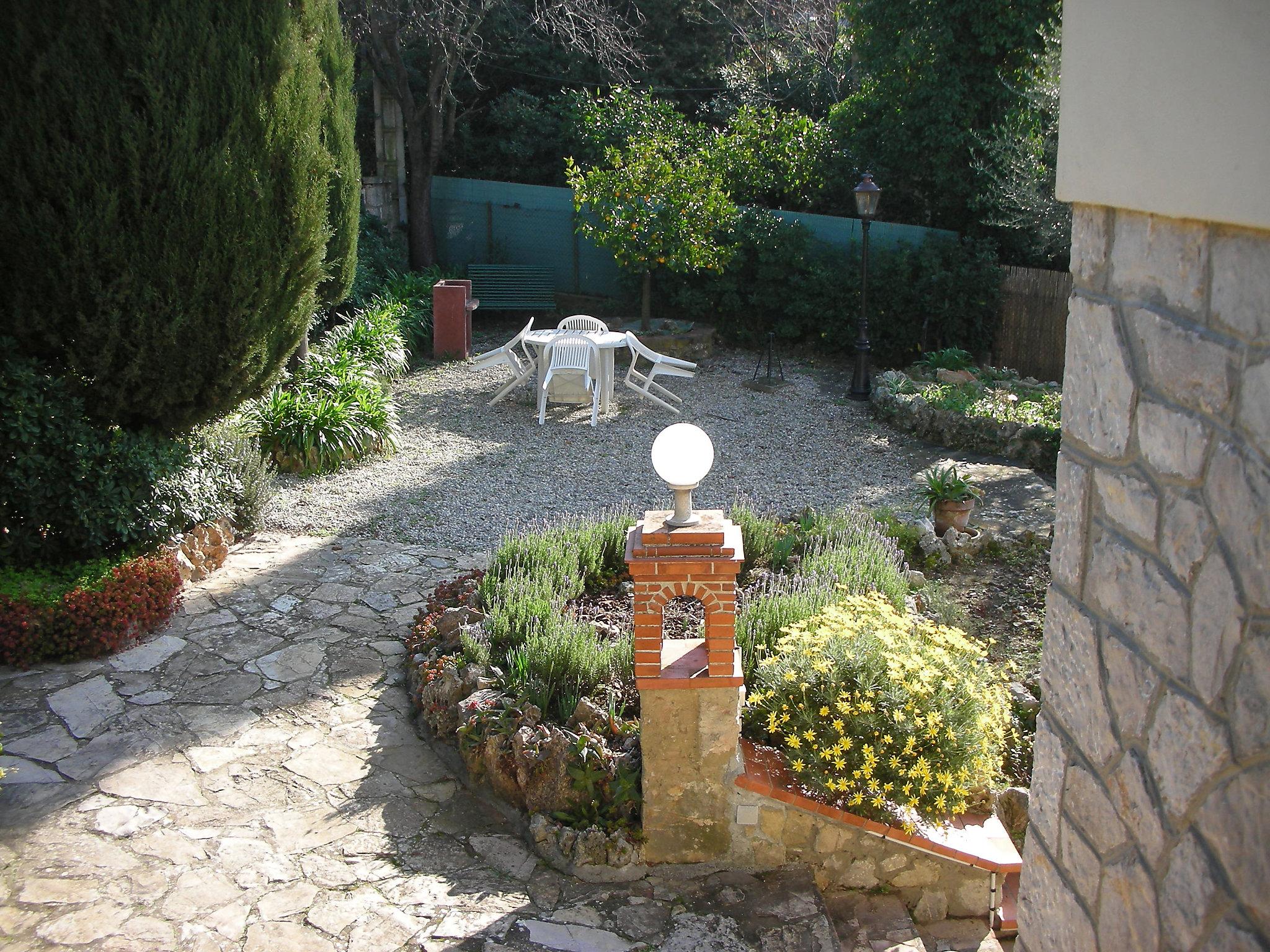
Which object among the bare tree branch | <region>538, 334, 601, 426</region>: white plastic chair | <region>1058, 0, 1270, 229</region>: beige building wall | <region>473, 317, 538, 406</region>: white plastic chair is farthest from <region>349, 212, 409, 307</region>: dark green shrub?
<region>1058, 0, 1270, 229</region>: beige building wall

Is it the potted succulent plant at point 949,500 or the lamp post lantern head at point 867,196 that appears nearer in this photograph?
the potted succulent plant at point 949,500

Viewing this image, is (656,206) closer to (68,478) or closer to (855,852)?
(68,478)

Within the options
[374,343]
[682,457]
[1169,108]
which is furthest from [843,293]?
[1169,108]

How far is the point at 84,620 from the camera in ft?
16.9

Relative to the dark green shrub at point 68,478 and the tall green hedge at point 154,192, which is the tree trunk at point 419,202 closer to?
the tall green hedge at point 154,192

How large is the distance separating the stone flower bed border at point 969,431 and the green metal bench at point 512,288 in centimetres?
550

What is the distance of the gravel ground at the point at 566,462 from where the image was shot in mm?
7430

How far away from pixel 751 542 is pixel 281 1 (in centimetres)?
408

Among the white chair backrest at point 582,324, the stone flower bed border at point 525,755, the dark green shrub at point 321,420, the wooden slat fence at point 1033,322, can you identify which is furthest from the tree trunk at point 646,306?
the stone flower bed border at point 525,755

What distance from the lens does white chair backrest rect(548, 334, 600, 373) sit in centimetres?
973

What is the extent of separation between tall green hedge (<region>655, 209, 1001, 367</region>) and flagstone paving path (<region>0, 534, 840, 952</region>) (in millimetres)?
8120

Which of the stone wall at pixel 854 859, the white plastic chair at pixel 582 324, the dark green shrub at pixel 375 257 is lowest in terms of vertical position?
the stone wall at pixel 854 859

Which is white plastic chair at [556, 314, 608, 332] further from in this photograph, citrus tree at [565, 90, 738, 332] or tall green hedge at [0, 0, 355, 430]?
tall green hedge at [0, 0, 355, 430]

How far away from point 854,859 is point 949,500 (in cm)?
352
